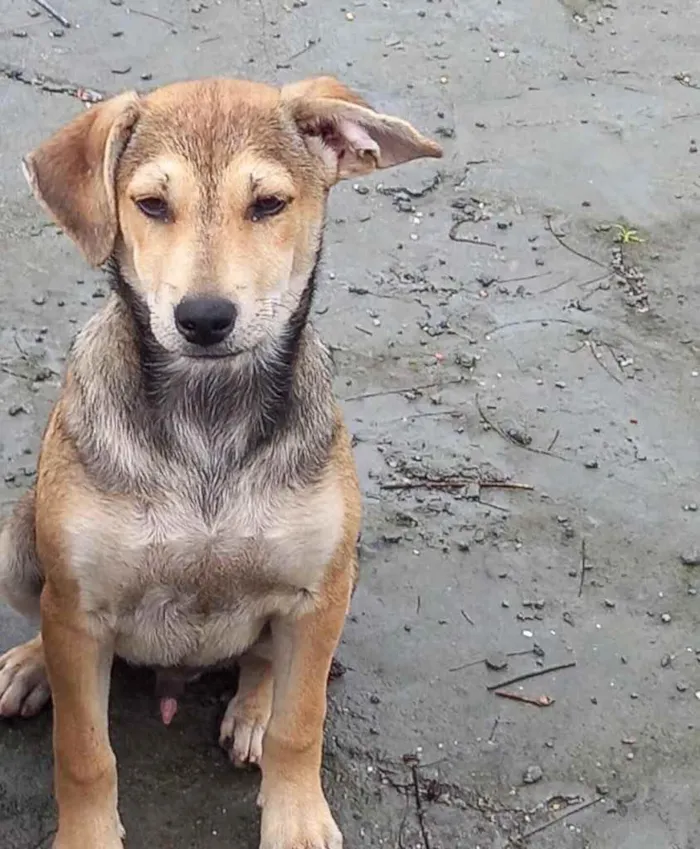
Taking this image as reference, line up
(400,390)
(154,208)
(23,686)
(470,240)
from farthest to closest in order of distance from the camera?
(470,240) → (400,390) → (23,686) → (154,208)

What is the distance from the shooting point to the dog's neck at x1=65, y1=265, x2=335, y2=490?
151 inches

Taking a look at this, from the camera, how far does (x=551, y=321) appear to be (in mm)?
6207

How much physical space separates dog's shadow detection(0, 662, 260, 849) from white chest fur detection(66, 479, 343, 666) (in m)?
0.59

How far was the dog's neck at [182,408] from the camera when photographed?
384 centimetres

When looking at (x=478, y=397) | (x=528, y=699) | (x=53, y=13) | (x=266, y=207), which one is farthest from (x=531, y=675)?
(x=53, y=13)

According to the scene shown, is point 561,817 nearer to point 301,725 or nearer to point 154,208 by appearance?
point 301,725

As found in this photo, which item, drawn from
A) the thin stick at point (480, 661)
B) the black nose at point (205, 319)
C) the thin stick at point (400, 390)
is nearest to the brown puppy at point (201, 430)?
the black nose at point (205, 319)

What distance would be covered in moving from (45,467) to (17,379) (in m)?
1.76

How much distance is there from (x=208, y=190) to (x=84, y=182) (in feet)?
1.04

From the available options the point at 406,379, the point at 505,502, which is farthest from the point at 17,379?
the point at 505,502

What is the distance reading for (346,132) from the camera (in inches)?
149

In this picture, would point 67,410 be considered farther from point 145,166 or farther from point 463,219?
point 463,219

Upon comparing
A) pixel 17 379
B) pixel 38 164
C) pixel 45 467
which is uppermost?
pixel 38 164

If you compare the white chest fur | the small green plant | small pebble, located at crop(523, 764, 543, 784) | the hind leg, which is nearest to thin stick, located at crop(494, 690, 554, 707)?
small pebble, located at crop(523, 764, 543, 784)
